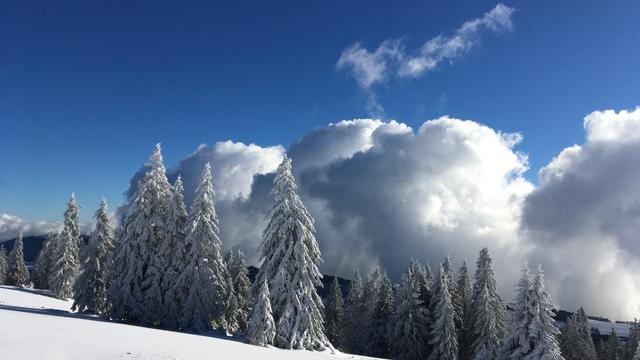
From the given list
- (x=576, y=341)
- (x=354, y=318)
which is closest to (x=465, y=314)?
(x=354, y=318)

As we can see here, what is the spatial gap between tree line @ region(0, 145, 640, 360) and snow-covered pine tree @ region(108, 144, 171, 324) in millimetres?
92

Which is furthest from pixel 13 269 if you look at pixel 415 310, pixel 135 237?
pixel 415 310

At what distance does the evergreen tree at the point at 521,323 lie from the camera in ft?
123

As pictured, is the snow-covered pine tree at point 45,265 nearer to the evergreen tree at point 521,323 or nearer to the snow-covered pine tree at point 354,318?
the snow-covered pine tree at point 354,318

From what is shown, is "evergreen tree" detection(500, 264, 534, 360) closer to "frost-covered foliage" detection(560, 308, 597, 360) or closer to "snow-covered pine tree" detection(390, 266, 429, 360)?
"snow-covered pine tree" detection(390, 266, 429, 360)

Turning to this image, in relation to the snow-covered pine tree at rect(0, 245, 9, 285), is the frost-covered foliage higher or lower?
higher

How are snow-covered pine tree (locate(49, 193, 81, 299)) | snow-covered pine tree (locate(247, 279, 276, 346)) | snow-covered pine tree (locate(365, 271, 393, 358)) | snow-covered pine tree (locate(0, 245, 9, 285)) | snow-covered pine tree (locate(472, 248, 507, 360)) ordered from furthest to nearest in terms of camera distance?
snow-covered pine tree (locate(0, 245, 9, 285)) → snow-covered pine tree (locate(49, 193, 81, 299)) → snow-covered pine tree (locate(365, 271, 393, 358)) → snow-covered pine tree (locate(472, 248, 507, 360)) → snow-covered pine tree (locate(247, 279, 276, 346))

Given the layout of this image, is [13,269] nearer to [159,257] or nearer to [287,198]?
[159,257]

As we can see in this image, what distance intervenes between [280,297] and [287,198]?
8280 millimetres

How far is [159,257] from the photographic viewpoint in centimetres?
4303

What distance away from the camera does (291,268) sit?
38.5 metres

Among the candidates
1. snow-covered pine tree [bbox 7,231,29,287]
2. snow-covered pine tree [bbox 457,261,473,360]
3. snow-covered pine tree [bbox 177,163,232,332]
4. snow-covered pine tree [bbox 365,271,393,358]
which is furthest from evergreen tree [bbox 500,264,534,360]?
snow-covered pine tree [bbox 7,231,29,287]

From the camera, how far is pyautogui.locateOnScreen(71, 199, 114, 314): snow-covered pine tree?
4669 centimetres

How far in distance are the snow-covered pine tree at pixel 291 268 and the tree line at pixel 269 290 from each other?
3.4 inches
